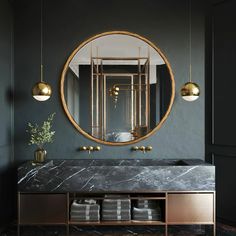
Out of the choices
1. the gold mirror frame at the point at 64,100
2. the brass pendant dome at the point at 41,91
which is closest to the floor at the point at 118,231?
the gold mirror frame at the point at 64,100

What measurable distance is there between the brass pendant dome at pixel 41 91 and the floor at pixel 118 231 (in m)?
1.28

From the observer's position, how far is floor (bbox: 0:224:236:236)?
351 centimetres

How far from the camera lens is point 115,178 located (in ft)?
10.7

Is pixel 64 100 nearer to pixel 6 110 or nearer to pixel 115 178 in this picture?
pixel 6 110

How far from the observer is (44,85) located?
349 centimetres

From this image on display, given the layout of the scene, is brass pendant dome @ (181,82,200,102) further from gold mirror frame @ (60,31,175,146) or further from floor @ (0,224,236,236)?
floor @ (0,224,236,236)

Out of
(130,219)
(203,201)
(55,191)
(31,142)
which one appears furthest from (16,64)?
(203,201)

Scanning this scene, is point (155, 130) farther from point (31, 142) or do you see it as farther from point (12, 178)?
point (12, 178)

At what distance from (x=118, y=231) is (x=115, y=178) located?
64 cm

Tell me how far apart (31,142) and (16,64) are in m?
0.82

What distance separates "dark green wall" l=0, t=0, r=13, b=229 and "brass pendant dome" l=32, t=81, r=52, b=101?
1.04 ft

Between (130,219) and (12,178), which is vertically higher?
(12,178)

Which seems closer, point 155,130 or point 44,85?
point 44,85

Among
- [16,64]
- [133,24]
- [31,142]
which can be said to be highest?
[133,24]
